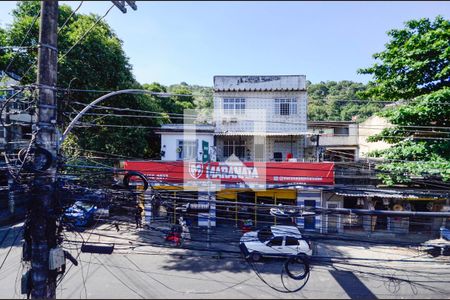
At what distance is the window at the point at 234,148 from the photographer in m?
18.1

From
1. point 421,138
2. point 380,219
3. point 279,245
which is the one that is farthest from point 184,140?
point 380,219

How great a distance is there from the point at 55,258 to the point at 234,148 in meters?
13.9

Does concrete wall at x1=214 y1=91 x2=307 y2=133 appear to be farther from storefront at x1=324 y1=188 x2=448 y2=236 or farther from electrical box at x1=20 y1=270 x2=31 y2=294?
electrical box at x1=20 y1=270 x2=31 y2=294

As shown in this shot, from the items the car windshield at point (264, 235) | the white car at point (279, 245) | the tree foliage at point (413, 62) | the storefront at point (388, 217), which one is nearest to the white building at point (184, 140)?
the car windshield at point (264, 235)

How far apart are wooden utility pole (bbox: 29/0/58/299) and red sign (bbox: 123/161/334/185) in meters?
9.00

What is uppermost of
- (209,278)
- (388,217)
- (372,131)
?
(372,131)

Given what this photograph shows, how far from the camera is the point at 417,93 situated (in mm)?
11812

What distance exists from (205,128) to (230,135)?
168cm

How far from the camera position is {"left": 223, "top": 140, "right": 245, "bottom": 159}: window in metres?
18.1

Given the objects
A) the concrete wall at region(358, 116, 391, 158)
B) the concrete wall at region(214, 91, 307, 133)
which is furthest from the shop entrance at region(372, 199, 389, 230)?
the concrete wall at region(214, 91, 307, 133)

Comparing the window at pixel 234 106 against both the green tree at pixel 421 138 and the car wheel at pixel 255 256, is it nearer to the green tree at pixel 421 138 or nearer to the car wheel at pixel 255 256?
the green tree at pixel 421 138

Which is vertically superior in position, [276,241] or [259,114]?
[259,114]

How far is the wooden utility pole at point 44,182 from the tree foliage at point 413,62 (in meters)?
11.7

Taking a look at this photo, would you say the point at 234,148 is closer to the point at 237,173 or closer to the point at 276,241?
the point at 237,173
